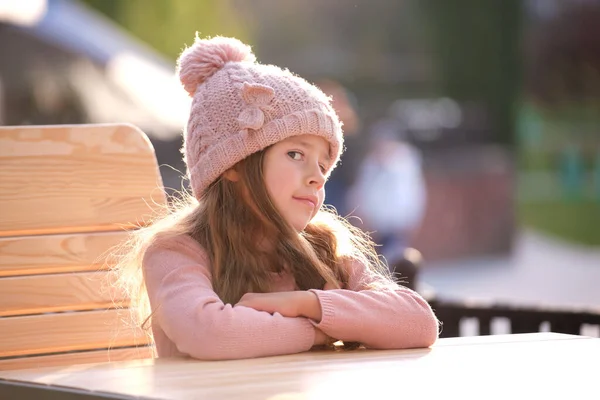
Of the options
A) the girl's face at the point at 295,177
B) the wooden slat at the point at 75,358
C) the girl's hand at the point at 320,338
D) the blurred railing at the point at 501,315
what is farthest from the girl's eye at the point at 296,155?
the blurred railing at the point at 501,315

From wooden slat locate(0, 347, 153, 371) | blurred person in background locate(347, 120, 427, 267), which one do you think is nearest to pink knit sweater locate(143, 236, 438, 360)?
wooden slat locate(0, 347, 153, 371)

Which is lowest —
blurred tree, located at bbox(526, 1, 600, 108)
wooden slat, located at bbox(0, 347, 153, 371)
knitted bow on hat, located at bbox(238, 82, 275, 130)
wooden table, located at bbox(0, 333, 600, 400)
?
wooden table, located at bbox(0, 333, 600, 400)

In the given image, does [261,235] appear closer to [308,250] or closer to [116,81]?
[308,250]

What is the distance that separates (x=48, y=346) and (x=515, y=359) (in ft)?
4.61

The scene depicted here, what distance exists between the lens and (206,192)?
293 centimetres

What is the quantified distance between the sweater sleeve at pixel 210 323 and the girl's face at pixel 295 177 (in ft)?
0.96

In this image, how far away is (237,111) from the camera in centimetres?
279

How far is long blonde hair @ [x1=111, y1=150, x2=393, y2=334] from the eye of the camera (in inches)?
109

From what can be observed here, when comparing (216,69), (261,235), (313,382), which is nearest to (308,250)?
(261,235)

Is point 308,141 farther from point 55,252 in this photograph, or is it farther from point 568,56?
point 568,56

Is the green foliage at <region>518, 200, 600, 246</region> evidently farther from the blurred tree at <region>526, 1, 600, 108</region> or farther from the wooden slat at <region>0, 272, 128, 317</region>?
the wooden slat at <region>0, 272, 128, 317</region>

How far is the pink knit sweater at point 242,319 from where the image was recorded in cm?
244

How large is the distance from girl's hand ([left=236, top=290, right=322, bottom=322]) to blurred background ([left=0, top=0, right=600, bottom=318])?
6.81 meters

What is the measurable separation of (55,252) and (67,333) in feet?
0.76
